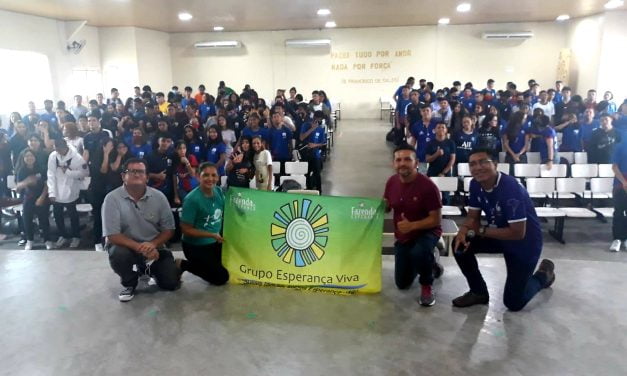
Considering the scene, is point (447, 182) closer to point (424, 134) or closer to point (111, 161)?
point (424, 134)

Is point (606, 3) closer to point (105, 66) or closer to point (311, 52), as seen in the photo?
point (311, 52)

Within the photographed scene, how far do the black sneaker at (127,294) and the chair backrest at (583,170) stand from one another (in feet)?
20.2

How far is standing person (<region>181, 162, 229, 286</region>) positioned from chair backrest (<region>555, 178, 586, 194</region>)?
477 cm

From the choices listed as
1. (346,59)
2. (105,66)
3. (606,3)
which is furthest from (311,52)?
(606,3)

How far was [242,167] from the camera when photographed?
5734mm

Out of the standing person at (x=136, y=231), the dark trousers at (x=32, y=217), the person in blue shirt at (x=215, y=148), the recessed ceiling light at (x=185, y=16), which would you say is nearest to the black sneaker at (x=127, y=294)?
the standing person at (x=136, y=231)

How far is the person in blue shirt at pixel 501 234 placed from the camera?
3176mm

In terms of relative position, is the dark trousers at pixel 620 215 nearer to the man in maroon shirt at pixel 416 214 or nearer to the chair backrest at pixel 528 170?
the chair backrest at pixel 528 170

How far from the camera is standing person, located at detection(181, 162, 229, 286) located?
12.4 ft

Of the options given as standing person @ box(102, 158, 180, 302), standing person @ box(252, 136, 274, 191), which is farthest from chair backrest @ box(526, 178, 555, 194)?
standing person @ box(102, 158, 180, 302)

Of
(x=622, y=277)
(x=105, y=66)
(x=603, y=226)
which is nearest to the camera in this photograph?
(x=622, y=277)

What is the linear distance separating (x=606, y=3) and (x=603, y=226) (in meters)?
7.47

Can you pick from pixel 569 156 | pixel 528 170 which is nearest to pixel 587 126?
pixel 569 156

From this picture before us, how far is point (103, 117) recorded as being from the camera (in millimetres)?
9414
